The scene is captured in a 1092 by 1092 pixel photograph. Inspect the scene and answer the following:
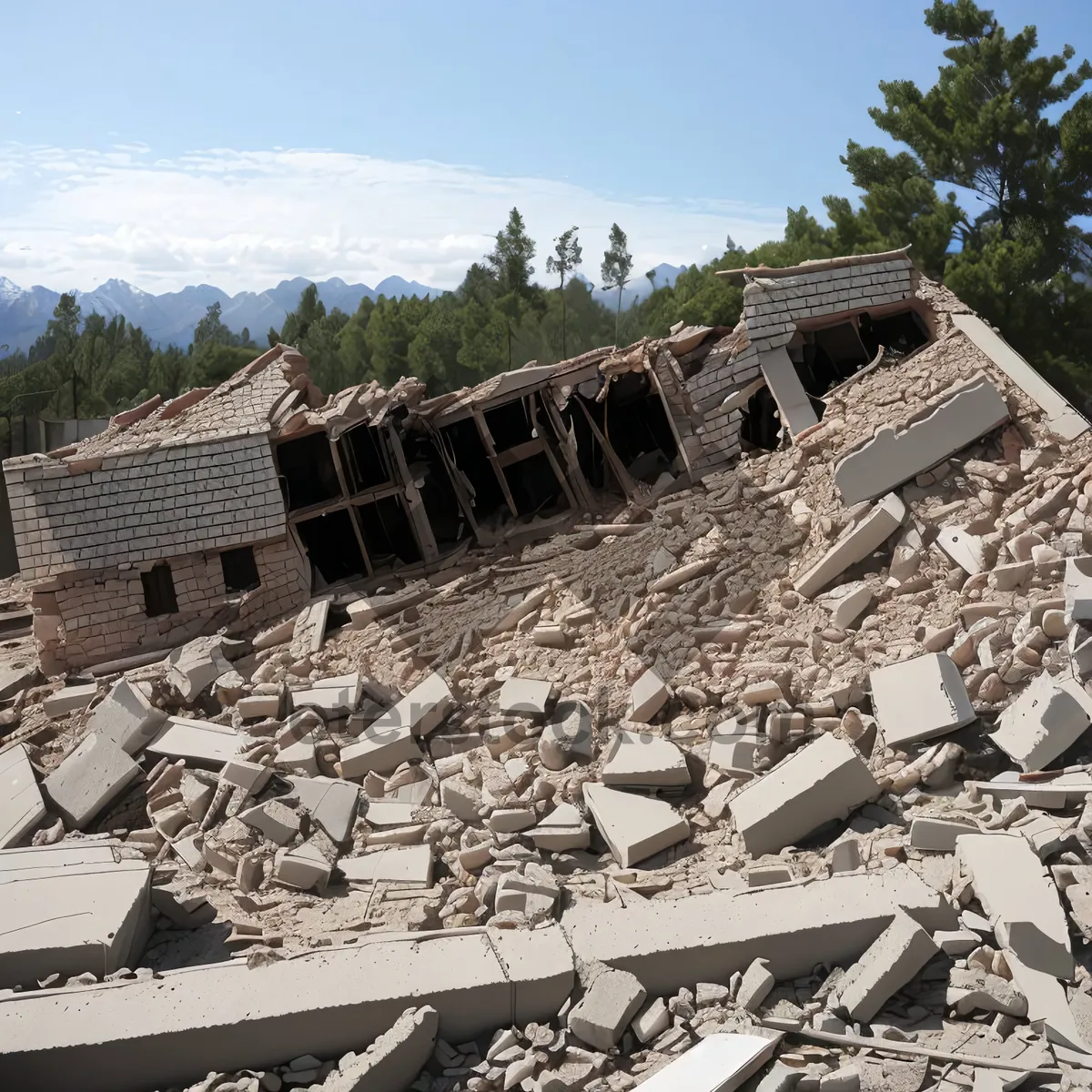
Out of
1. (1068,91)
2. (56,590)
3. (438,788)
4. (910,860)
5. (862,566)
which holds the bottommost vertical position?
(910,860)

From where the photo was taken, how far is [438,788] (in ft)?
26.5

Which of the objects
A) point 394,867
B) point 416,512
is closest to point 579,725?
point 394,867

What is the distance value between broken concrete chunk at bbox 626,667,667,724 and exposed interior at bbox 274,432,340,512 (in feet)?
23.7

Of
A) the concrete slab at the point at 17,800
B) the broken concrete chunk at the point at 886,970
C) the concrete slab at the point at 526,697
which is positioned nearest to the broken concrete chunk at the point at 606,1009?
the broken concrete chunk at the point at 886,970

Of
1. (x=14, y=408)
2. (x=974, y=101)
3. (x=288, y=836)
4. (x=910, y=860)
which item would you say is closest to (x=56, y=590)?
(x=288, y=836)

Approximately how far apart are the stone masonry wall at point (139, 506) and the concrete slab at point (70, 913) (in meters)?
5.71

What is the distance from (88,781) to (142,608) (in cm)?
410

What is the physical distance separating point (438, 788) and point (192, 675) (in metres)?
3.67

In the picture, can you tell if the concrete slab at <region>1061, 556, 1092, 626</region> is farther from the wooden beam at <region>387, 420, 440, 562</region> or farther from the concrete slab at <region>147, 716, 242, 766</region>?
the wooden beam at <region>387, 420, 440, 562</region>

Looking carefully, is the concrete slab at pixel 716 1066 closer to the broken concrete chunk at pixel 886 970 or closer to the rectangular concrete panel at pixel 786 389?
the broken concrete chunk at pixel 886 970

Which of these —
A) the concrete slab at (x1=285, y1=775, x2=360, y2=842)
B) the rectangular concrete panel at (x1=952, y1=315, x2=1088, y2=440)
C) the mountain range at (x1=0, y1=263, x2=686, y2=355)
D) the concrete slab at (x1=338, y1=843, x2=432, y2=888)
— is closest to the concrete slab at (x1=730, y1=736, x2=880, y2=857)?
the concrete slab at (x1=338, y1=843, x2=432, y2=888)

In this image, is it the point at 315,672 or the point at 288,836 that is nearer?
the point at 288,836

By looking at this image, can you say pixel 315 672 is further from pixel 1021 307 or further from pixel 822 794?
pixel 1021 307

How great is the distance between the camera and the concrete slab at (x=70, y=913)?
5.93 m
